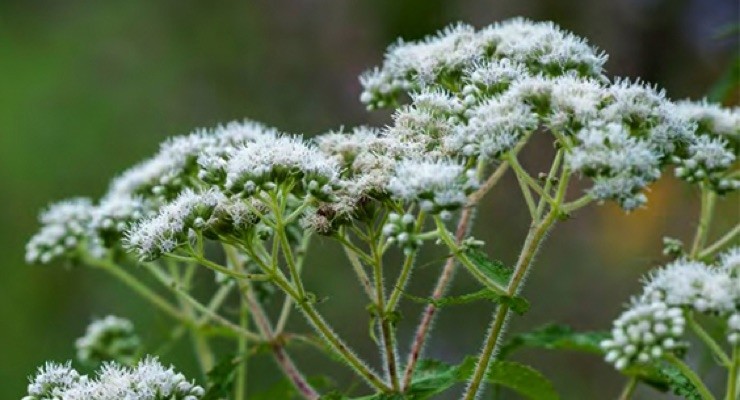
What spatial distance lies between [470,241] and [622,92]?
0.40m

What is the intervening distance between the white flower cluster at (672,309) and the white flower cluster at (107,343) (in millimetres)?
1731

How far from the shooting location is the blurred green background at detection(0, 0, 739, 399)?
5.91 metres

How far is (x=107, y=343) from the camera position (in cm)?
318

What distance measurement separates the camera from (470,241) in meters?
1.99

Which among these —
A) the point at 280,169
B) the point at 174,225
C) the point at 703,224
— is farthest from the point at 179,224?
the point at 703,224

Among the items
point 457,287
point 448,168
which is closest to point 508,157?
point 448,168

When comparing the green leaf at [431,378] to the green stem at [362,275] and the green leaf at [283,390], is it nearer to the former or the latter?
the green stem at [362,275]

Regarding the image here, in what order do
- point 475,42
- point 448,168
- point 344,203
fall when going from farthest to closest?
point 475,42, point 344,203, point 448,168

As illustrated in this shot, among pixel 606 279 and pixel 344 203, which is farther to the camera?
pixel 606 279

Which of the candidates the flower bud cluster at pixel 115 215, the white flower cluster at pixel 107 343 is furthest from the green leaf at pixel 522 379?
the white flower cluster at pixel 107 343

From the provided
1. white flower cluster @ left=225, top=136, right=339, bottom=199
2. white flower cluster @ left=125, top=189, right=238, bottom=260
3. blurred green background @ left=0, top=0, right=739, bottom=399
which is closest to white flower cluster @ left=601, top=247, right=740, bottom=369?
white flower cluster @ left=225, top=136, right=339, bottom=199

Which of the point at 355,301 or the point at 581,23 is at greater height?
the point at 581,23

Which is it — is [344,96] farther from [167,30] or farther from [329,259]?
[167,30]

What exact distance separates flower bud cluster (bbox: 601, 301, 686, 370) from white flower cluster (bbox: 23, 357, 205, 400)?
2.54 ft
